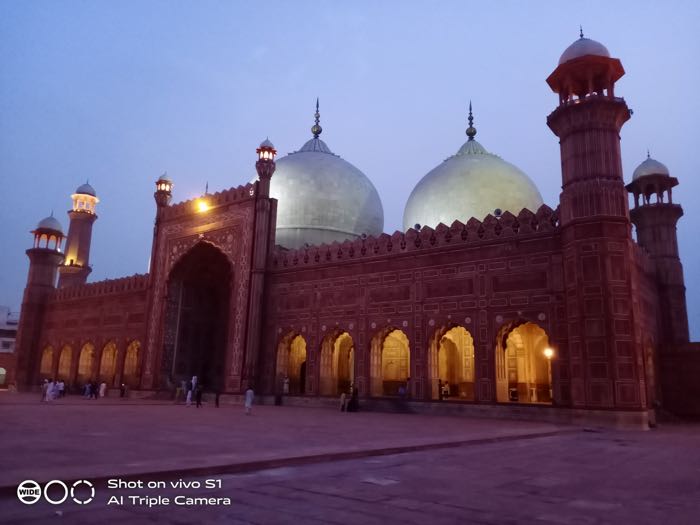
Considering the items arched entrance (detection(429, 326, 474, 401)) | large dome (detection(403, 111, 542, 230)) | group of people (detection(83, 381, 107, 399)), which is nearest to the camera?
arched entrance (detection(429, 326, 474, 401))

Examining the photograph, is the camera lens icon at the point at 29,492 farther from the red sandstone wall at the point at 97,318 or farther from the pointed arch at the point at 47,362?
the pointed arch at the point at 47,362

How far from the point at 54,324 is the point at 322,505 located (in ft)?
108

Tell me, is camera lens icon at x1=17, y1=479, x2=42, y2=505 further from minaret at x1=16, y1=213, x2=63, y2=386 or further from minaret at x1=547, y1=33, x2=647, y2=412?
minaret at x1=16, y1=213, x2=63, y2=386

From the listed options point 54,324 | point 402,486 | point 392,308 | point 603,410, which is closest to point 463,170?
point 392,308

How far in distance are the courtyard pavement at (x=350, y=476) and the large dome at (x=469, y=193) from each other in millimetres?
15477

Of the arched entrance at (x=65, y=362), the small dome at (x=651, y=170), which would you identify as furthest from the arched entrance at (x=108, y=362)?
the small dome at (x=651, y=170)

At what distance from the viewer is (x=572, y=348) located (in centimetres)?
1420

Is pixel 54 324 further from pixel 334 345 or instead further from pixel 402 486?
pixel 402 486

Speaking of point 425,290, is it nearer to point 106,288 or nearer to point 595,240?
point 595,240

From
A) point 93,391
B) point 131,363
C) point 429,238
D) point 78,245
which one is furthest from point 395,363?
point 78,245

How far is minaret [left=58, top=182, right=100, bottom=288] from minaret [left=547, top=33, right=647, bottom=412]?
98.7 feet

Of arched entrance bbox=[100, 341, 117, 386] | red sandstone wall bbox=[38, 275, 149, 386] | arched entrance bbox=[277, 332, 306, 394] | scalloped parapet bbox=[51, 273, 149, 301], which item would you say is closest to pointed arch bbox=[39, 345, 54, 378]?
red sandstone wall bbox=[38, 275, 149, 386]

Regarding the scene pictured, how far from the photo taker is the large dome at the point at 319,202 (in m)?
26.9

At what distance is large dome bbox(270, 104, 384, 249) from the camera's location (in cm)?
2692
